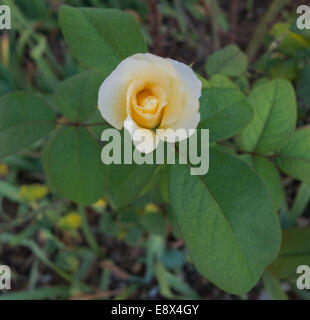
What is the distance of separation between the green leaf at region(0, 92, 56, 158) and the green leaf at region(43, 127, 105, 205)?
4 centimetres

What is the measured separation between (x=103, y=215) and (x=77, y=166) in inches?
26.3

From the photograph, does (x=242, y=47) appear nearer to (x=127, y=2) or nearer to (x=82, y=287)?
(x=127, y=2)

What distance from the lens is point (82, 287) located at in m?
1.40

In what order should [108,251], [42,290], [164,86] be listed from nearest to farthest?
[164,86] < [42,290] < [108,251]

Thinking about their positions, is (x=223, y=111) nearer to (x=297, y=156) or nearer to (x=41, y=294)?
(x=297, y=156)

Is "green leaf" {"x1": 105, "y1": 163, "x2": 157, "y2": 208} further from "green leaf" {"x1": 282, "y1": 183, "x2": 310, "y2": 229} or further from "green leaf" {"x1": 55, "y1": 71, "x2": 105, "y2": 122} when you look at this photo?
"green leaf" {"x1": 282, "y1": 183, "x2": 310, "y2": 229}

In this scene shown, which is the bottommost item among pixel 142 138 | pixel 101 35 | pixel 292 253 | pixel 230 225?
pixel 292 253

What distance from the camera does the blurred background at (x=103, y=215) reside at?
49.7 inches

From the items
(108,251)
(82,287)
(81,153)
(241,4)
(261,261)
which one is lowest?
(82,287)

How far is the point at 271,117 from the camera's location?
722 millimetres

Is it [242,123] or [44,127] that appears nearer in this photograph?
[242,123]

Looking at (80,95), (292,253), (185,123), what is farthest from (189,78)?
(292,253)

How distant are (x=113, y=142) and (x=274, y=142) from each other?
1.12ft
